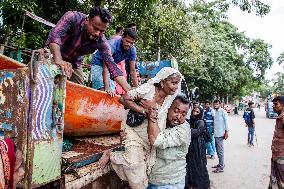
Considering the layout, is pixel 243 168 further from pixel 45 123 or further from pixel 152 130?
pixel 45 123

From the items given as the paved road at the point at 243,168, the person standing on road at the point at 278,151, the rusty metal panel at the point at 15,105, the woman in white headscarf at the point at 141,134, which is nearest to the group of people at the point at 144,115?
the woman in white headscarf at the point at 141,134

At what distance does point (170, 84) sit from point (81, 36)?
991mm

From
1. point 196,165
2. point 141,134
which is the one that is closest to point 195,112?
point 196,165

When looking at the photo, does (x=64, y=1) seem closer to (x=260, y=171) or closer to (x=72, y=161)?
(x=260, y=171)

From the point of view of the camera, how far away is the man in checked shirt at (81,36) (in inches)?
108

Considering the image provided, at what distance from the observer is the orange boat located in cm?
249

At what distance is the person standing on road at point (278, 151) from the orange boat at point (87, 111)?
2485 mm

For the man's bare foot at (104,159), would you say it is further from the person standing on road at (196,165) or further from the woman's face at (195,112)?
the woman's face at (195,112)

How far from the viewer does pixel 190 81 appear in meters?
23.8

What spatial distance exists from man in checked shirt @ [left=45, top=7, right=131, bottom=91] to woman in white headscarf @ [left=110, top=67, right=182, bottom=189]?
42 cm

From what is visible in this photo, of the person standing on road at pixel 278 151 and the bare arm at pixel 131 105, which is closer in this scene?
the bare arm at pixel 131 105

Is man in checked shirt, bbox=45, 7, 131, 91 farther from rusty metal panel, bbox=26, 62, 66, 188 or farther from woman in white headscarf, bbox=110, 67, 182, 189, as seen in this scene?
rusty metal panel, bbox=26, 62, 66, 188

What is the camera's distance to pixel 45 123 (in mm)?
1827

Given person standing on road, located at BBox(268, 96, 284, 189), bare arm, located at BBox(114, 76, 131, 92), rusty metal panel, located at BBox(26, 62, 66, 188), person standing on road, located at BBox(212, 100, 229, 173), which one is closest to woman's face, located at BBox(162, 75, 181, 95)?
bare arm, located at BBox(114, 76, 131, 92)
